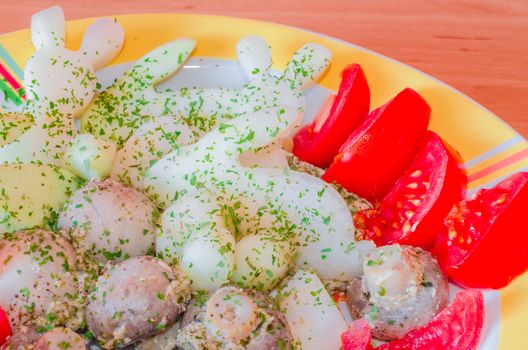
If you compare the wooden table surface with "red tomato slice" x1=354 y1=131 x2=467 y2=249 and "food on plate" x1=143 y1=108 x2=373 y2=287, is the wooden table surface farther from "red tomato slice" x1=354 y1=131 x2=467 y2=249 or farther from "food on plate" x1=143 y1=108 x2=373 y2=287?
"food on plate" x1=143 y1=108 x2=373 y2=287

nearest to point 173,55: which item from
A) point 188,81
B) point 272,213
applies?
point 188,81

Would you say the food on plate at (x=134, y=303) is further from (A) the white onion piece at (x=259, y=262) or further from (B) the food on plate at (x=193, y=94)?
(B) the food on plate at (x=193, y=94)

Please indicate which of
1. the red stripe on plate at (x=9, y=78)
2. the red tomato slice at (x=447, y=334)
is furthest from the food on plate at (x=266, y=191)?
the red stripe on plate at (x=9, y=78)

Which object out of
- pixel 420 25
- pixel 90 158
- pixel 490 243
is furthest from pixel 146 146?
pixel 420 25

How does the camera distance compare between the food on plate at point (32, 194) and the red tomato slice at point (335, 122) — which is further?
the red tomato slice at point (335, 122)

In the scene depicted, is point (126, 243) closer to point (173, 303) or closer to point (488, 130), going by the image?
point (173, 303)

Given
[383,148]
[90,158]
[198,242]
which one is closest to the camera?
[198,242]

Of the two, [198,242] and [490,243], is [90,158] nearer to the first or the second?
[198,242]
